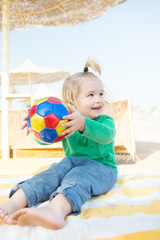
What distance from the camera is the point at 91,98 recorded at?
1.55 metres

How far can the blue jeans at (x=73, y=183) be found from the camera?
1.16 meters

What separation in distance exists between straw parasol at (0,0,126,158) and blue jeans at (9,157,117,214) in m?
3.06

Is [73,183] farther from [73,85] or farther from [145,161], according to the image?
[145,161]

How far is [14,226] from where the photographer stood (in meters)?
0.96

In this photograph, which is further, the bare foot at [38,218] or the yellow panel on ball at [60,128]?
the yellow panel on ball at [60,128]

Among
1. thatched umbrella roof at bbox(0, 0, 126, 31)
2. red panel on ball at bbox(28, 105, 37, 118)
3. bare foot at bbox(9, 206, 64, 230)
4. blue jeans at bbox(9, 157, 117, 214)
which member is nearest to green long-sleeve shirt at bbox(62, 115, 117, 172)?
blue jeans at bbox(9, 157, 117, 214)

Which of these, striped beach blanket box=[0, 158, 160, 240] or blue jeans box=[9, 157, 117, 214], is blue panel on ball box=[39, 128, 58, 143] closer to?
blue jeans box=[9, 157, 117, 214]

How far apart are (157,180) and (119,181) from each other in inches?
12.0

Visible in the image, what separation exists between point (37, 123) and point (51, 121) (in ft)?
0.31

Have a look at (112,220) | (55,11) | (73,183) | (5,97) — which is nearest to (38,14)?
(55,11)

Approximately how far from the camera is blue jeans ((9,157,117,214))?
1161 mm

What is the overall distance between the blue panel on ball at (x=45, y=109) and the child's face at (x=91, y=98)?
38 centimetres

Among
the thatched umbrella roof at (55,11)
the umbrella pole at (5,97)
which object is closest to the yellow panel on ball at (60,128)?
the umbrella pole at (5,97)

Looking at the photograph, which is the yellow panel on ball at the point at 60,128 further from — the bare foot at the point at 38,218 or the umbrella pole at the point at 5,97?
the umbrella pole at the point at 5,97
